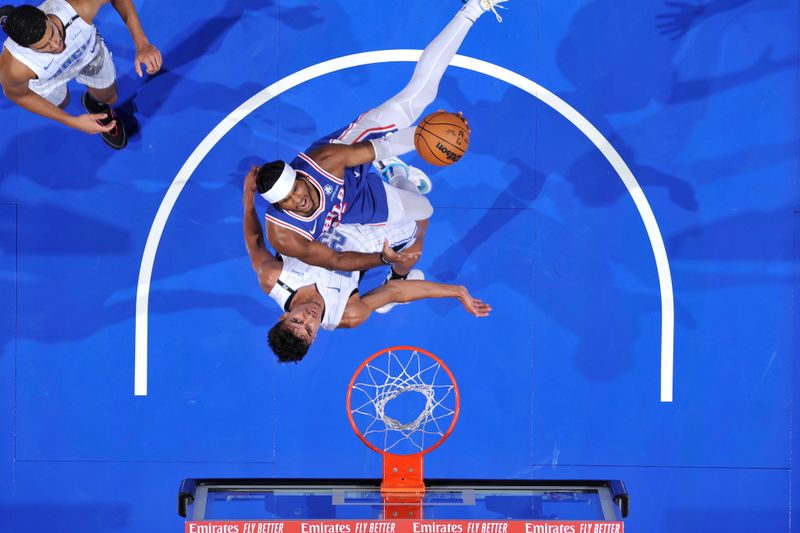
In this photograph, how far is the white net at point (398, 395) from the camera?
277 inches

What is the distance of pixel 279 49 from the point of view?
7.30 metres

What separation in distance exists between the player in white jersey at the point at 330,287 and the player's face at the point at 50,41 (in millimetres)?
1860

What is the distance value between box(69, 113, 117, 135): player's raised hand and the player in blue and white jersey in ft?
5.92

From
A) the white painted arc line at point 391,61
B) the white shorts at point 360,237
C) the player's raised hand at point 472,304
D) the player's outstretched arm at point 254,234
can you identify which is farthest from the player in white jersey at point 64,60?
the player's raised hand at point 472,304

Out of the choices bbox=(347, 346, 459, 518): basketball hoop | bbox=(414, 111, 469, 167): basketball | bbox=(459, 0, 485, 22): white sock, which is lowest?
bbox=(347, 346, 459, 518): basketball hoop

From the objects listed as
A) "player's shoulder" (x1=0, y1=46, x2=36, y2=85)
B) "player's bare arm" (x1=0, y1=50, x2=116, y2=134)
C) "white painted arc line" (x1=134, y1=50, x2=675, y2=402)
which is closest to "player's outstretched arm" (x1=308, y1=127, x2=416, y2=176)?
"white painted arc line" (x1=134, y1=50, x2=675, y2=402)

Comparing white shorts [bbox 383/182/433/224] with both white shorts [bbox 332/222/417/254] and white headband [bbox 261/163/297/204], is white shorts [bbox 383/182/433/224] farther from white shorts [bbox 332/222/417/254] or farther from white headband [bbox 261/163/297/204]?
white headband [bbox 261/163/297/204]

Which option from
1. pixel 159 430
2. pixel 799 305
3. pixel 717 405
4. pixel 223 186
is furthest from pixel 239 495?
pixel 799 305

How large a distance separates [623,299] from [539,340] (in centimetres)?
86

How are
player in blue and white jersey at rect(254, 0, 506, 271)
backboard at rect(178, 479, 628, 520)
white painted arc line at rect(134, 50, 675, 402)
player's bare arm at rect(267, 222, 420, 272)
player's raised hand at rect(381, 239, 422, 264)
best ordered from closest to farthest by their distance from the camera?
backboard at rect(178, 479, 628, 520) < player in blue and white jersey at rect(254, 0, 506, 271) < player's bare arm at rect(267, 222, 420, 272) < player's raised hand at rect(381, 239, 422, 264) < white painted arc line at rect(134, 50, 675, 402)

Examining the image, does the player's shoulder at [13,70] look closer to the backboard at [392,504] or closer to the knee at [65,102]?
the knee at [65,102]

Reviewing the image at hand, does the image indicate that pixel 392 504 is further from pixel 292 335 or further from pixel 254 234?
pixel 254 234

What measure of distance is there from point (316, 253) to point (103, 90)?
2.62m

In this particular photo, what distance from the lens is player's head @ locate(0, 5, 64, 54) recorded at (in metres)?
6.20
